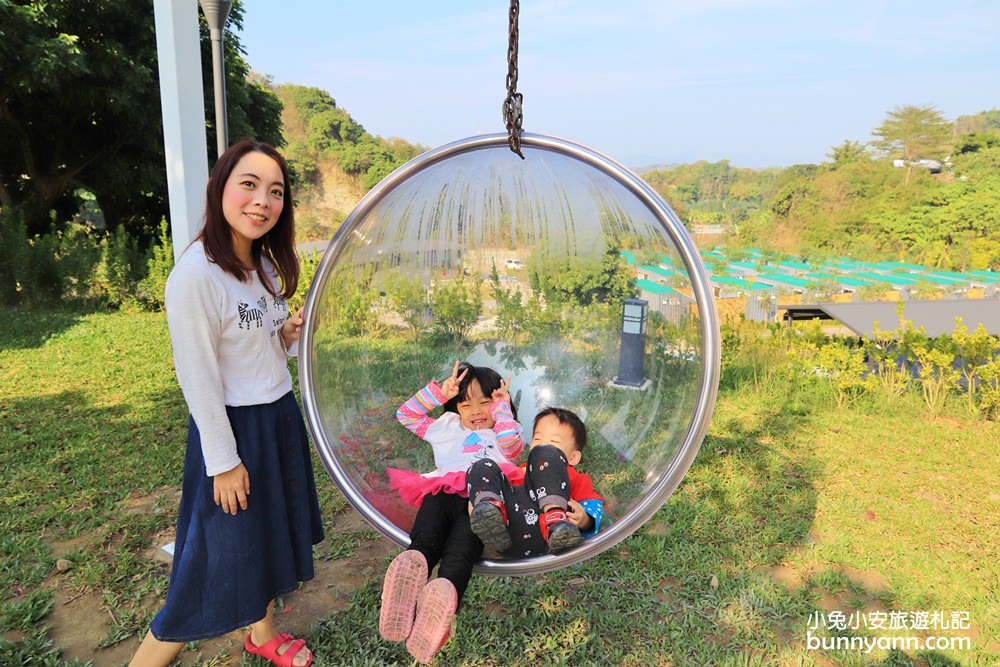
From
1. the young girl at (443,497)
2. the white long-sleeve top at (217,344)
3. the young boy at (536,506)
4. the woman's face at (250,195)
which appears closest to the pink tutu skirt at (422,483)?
the young girl at (443,497)

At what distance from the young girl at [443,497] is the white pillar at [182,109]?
1.34m

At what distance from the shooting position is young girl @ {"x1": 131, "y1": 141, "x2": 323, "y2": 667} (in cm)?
151

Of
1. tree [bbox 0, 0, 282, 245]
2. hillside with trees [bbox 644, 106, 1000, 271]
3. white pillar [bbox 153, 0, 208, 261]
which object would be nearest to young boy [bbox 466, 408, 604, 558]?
white pillar [bbox 153, 0, 208, 261]

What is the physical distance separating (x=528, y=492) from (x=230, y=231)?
3.62 feet

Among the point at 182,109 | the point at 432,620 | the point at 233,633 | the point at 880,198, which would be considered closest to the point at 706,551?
the point at 432,620

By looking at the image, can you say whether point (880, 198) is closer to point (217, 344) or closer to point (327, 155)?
point (327, 155)

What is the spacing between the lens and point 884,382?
4465 millimetres

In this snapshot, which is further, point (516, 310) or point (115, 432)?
point (115, 432)

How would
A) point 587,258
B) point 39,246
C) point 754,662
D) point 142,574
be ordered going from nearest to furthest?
point 754,662 → point 587,258 → point 142,574 → point 39,246

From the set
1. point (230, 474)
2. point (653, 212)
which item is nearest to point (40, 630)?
point (230, 474)

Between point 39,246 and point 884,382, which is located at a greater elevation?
point 39,246

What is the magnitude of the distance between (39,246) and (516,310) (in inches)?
292

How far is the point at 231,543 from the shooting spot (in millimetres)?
1640

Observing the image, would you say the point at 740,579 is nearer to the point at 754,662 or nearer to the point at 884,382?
the point at 754,662
